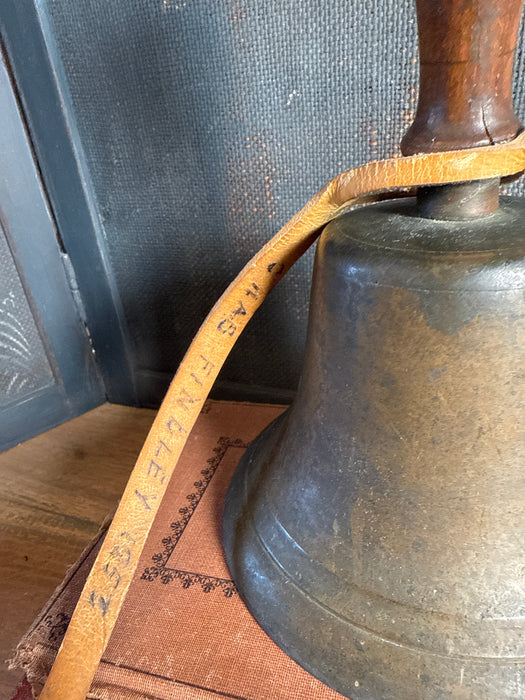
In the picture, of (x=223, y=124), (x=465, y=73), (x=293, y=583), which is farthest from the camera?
(x=223, y=124)

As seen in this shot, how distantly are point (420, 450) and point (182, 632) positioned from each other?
39 cm

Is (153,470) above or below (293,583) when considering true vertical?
above

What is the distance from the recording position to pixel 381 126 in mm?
939

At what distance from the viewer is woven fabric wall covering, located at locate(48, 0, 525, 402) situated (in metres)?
0.91

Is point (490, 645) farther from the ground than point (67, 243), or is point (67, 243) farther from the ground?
point (67, 243)

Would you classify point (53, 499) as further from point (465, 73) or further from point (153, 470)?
point (465, 73)

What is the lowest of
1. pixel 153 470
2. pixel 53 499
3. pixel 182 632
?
pixel 53 499

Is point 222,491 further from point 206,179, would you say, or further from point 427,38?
point 427,38

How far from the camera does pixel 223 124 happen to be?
1027 mm

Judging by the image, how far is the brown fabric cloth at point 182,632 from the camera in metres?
0.64

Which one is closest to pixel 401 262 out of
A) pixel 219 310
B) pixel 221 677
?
pixel 219 310

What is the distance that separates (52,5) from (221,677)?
3.65 ft

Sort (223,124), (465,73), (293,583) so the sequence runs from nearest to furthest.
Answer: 1. (465,73)
2. (293,583)
3. (223,124)

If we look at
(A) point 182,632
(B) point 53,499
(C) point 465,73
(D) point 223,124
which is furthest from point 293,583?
(D) point 223,124
